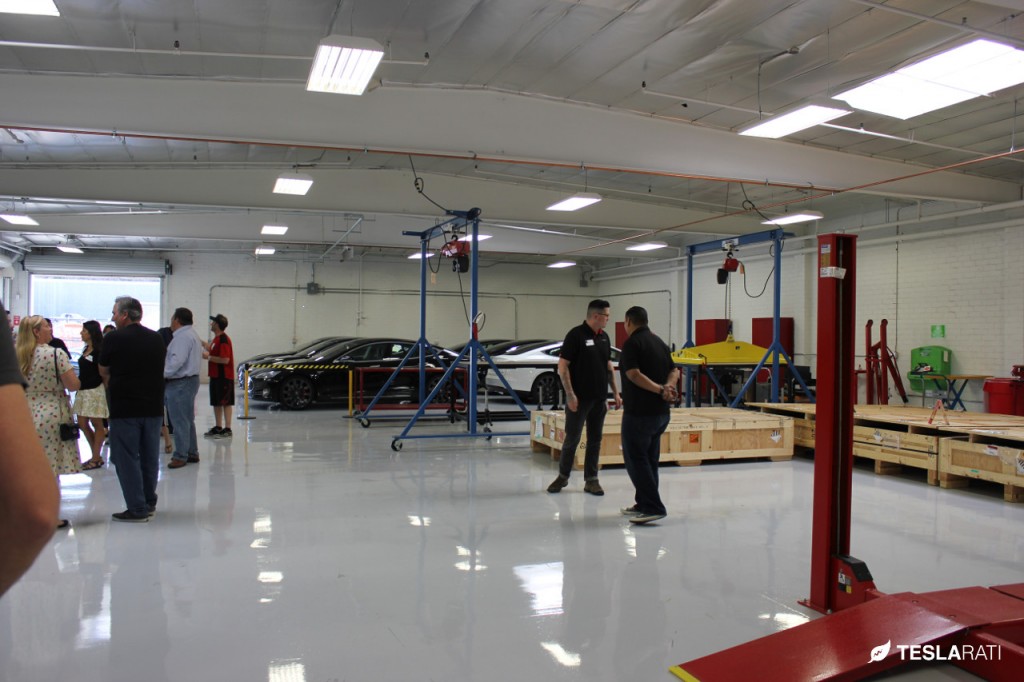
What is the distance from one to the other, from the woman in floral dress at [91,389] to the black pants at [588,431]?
14.7ft

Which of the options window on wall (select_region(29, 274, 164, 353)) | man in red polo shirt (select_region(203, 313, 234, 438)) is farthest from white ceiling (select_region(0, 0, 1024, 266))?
window on wall (select_region(29, 274, 164, 353))

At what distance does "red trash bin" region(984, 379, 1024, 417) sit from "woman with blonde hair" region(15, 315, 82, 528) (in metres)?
11.7

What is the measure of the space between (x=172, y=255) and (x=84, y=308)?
109 inches

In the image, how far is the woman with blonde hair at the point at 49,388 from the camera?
486 centimetres

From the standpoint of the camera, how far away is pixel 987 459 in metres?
6.53

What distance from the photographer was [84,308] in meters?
18.8

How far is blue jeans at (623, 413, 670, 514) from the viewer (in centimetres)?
509

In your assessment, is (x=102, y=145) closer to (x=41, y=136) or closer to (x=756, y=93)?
(x=41, y=136)

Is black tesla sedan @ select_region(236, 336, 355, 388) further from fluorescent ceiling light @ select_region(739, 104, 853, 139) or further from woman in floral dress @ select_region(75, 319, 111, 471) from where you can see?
fluorescent ceiling light @ select_region(739, 104, 853, 139)

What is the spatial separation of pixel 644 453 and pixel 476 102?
4.70 m

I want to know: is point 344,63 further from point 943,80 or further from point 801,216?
point 801,216

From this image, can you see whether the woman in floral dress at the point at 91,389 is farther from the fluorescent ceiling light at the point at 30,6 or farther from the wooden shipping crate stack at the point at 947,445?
the wooden shipping crate stack at the point at 947,445

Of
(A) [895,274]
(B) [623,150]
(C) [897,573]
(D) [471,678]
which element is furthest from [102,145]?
(A) [895,274]

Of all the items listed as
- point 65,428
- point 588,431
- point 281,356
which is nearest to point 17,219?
point 281,356
